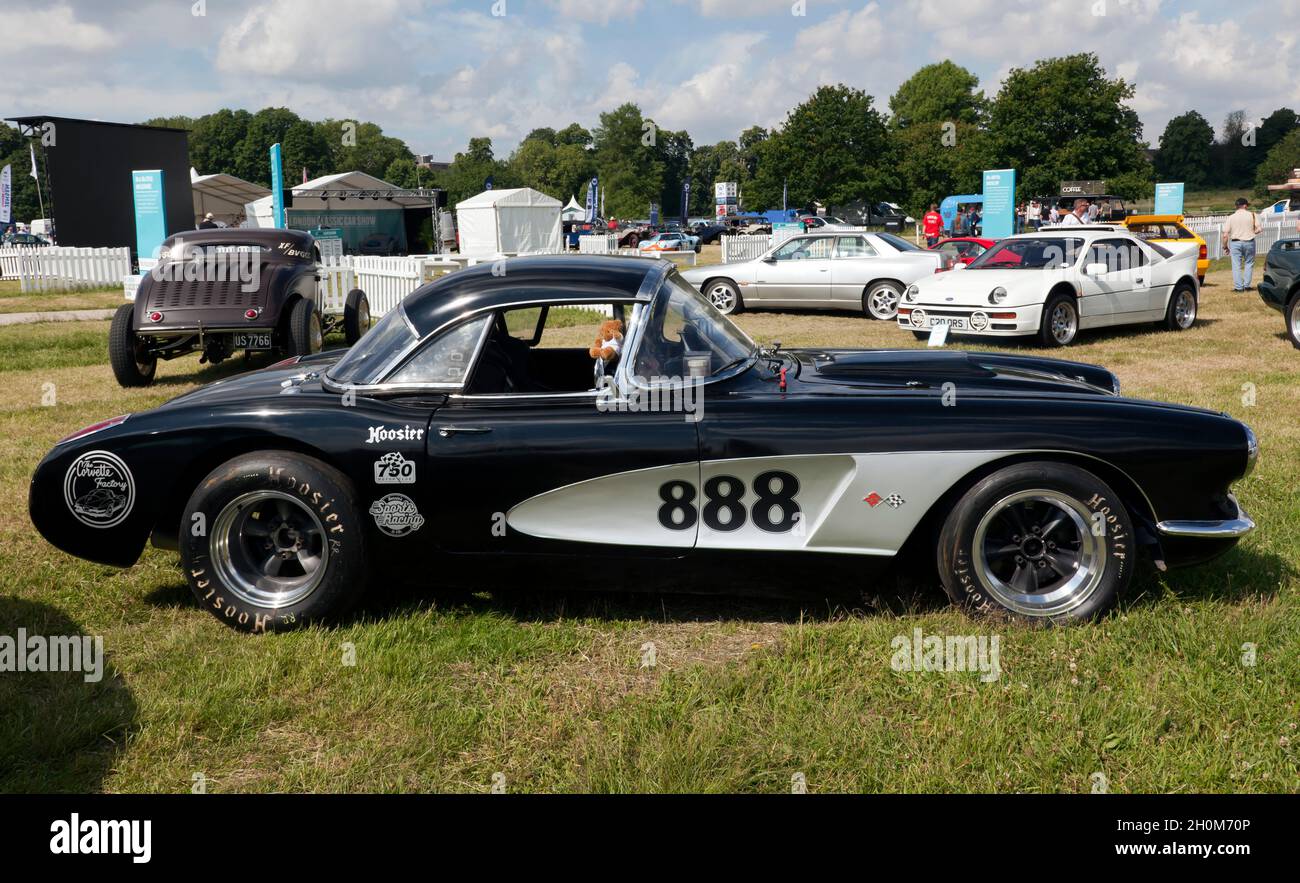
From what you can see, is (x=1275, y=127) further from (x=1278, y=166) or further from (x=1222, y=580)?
(x=1222, y=580)

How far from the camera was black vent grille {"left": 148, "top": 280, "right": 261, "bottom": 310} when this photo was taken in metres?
10.3

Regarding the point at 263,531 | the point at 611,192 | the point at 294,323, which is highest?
the point at 611,192

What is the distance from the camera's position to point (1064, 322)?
39.5 ft

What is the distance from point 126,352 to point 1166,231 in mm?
17866

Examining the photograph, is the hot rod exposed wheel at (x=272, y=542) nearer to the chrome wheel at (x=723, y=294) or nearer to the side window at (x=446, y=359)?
the side window at (x=446, y=359)

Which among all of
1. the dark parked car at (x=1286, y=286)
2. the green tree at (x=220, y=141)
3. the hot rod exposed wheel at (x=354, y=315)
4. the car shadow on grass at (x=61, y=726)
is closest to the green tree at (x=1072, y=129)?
the dark parked car at (x=1286, y=286)

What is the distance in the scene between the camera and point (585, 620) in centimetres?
419

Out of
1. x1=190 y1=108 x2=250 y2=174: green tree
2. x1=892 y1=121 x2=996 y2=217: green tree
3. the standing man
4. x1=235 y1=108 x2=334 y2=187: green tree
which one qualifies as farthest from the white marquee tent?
x1=190 y1=108 x2=250 y2=174: green tree

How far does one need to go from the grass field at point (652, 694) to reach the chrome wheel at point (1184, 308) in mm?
9360

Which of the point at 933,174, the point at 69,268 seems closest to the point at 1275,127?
the point at 933,174

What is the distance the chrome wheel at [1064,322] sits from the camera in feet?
39.2

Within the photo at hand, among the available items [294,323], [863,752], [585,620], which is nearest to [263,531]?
[585,620]

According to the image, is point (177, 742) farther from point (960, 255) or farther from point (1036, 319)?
point (960, 255)

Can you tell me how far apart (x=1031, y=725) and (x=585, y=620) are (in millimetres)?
1793
